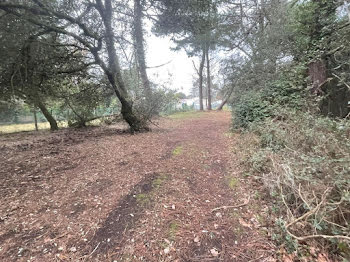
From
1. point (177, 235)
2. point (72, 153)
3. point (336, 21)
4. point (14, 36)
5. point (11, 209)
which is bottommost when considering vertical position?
point (177, 235)

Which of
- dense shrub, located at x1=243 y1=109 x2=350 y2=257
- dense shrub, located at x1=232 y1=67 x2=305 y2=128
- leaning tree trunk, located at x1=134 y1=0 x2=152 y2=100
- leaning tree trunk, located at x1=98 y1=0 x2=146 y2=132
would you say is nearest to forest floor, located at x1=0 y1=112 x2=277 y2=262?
dense shrub, located at x1=243 y1=109 x2=350 y2=257

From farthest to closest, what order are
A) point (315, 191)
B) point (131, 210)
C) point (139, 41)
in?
point (139, 41)
point (131, 210)
point (315, 191)

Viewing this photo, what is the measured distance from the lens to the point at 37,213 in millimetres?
1966

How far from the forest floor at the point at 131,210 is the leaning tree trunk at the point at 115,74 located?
2666mm

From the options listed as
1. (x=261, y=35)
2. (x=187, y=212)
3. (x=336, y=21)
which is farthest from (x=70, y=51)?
(x=336, y=21)

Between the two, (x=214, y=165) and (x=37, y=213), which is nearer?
(x=37, y=213)

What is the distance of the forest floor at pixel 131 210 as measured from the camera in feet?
4.93

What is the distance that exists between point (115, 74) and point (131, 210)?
15.8ft

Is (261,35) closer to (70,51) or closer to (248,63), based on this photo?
(248,63)

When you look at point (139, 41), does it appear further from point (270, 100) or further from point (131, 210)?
point (131, 210)

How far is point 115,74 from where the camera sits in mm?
5645

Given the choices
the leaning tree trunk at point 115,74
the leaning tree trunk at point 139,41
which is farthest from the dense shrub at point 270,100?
the leaning tree trunk at point 115,74

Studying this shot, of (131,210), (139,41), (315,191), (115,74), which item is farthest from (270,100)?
(131,210)

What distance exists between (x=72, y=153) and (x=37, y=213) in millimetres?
2228
